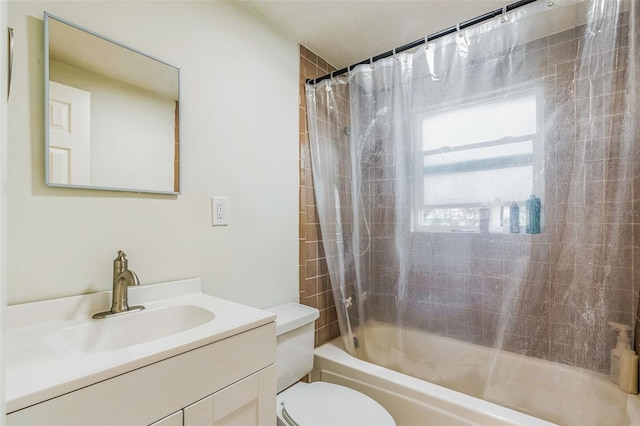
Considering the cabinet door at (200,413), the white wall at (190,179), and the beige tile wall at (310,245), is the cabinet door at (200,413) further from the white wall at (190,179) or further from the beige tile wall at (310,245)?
the beige tile wall at (310,245)

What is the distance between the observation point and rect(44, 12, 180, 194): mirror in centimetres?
90

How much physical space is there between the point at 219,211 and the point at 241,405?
78cm

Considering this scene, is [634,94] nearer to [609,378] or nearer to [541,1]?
[541,1]

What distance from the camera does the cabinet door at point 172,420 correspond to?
66cm

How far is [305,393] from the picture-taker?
4.44 feet

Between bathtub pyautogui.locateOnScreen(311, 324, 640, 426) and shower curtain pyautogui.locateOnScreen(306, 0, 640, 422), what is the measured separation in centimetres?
4

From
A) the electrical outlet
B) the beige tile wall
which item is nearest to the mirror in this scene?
the electrical outlet

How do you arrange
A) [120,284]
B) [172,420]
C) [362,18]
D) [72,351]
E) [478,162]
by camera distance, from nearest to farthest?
1. [172,420]
2. [72,351]
3. [120,284]
4. [478,162]
5. [362,18]

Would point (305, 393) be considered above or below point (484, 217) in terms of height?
below

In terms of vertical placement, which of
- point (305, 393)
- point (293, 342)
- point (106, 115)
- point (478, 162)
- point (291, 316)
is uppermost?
point (106, 115)

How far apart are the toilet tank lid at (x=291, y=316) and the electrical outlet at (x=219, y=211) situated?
0.53 m

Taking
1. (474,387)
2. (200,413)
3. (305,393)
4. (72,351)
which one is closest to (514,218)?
(474,387)

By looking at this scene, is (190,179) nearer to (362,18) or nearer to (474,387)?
(362,18)

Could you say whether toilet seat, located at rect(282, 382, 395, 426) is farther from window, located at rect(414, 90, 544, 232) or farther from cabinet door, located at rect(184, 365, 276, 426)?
window, located at rect(414, 90, 544, 232)
